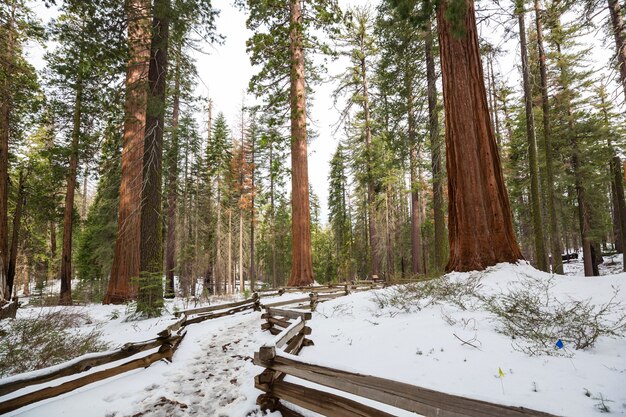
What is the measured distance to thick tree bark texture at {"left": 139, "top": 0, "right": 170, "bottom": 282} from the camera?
861 centimetres

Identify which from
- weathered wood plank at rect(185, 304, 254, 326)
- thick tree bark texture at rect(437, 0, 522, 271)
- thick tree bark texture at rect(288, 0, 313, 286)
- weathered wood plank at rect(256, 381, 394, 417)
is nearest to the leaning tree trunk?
thick tree bark texture at rect(288, 0, 313, 286)

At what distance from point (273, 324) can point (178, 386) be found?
3.11 m

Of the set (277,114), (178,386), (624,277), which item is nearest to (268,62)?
(277,114)

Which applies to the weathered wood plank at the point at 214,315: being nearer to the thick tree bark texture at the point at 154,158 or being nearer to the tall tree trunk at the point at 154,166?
the tall tree trunk at the point at 154,166

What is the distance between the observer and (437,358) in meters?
3.81

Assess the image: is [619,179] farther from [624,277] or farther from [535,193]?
[624,277]

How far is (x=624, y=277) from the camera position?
529 cm

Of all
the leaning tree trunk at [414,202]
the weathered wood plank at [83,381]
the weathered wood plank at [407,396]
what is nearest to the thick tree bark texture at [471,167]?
the weathered wood plank at [407,396]

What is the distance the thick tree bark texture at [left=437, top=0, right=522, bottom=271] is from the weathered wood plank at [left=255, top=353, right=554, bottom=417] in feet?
18.7

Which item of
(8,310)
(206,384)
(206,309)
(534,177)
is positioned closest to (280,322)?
(206,384)

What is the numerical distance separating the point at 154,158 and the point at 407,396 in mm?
9304

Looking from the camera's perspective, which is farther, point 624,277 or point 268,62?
point 268,62

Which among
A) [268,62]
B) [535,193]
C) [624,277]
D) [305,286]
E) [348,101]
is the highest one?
[348,101]

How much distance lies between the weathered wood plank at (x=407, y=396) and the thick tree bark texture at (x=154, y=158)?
7430mm
